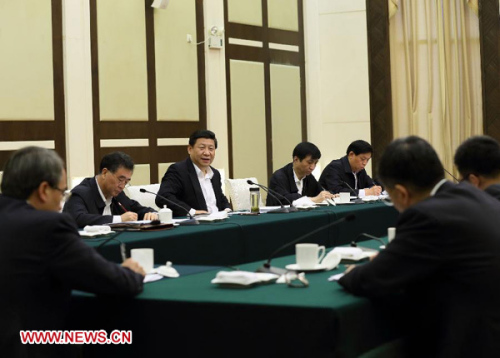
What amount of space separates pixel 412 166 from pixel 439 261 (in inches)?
11.0

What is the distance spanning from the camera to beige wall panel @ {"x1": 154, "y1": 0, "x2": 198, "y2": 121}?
7137mm

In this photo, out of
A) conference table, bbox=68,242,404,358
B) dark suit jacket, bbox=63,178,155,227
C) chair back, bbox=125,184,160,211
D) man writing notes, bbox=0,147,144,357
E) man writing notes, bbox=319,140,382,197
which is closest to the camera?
conference table, bbox=68,242,404,358

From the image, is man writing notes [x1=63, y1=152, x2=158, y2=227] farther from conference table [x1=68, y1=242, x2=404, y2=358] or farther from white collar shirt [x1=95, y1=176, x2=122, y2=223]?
conference table [x1=68, y1=242, x2=404, y2=358]

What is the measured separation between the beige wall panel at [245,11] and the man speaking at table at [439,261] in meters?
5.90

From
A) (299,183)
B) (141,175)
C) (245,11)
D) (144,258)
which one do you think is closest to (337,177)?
(299,183)

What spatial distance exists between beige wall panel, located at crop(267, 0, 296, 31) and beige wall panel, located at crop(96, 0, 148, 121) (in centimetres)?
192

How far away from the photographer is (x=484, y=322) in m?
2.13

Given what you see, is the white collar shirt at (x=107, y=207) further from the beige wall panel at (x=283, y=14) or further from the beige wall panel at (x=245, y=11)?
the beige wall panel at (x=283, y=14)

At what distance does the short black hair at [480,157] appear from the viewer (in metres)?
2.91

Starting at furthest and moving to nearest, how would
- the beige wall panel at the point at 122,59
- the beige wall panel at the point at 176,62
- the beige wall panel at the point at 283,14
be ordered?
the beige wall panel at the point at 283,14
the beige wall panel at the point at 176,62
the beige wall panel at the point at 122,59

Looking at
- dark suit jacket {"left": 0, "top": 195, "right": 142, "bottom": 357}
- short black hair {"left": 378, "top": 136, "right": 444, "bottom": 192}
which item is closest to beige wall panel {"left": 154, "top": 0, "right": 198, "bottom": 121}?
dark suit jacket {"left": 0, "top": 195, "right": 142, "bottom": 357}

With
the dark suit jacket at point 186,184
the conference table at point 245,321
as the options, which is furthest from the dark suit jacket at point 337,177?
the conference table at point 245,321

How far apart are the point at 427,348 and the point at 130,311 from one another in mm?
856

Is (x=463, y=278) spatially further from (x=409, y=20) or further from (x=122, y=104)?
(x=409, y=20)
